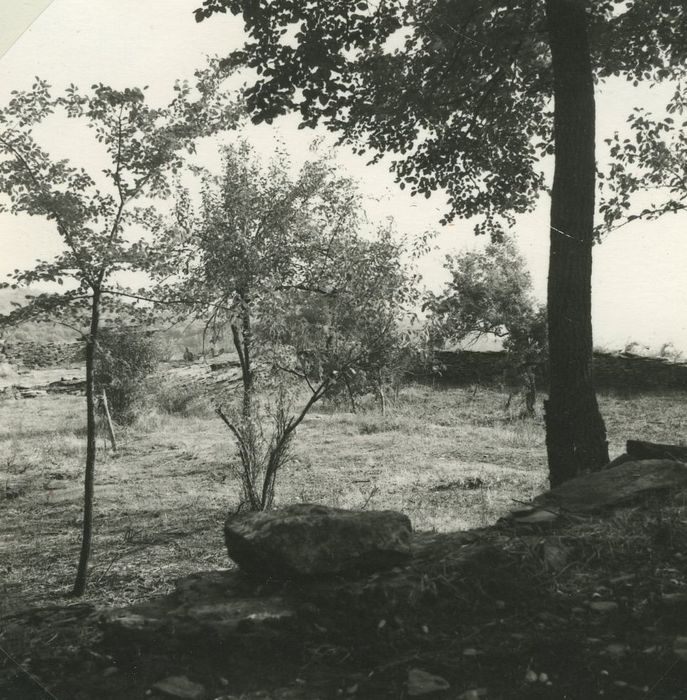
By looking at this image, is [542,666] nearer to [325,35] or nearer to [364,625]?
[364,625]

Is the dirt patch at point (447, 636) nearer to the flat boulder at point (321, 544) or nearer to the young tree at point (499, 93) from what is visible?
the flat boulder at point (321, 544)

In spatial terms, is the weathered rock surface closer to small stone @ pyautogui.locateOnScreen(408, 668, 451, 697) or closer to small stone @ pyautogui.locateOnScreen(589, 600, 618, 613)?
small stone @ pyautogui.locateOnScreen(408, 668, 451, 697)

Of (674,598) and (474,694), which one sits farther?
(674,598)

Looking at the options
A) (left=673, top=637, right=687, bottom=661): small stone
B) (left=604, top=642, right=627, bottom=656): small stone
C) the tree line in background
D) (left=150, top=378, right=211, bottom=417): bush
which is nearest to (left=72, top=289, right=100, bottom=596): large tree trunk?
the tree line in background

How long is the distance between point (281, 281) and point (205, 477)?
5.09 meters

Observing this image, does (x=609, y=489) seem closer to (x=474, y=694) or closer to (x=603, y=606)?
(x=603, y=606)

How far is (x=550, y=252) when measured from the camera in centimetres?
553

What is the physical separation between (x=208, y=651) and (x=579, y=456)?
11.9 feet

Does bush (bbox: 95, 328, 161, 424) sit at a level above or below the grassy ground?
above

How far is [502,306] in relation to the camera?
1803 cm

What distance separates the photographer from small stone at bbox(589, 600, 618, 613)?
8.58 ft

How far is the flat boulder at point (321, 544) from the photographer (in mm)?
3115

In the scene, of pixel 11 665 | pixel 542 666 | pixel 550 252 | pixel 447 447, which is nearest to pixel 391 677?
pixel 542 666

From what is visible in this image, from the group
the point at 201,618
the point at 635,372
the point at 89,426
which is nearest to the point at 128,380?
the point at 89,426
